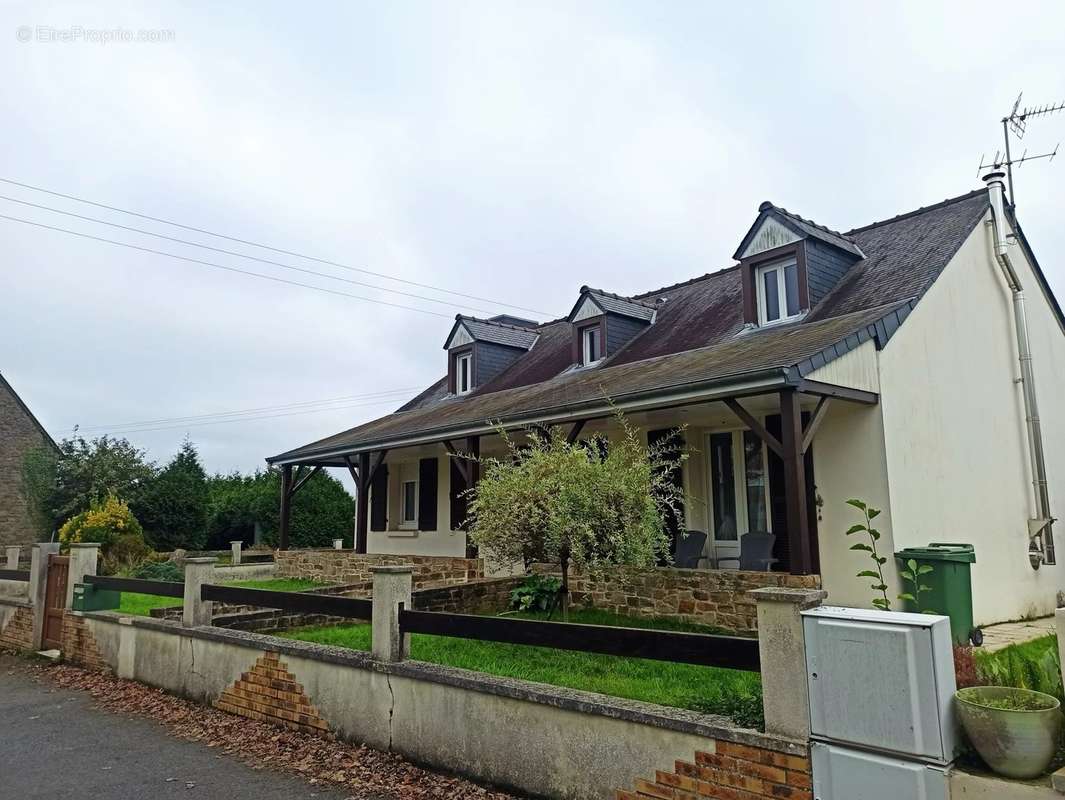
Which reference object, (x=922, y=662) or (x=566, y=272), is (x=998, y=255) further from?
(x=566, y=272)

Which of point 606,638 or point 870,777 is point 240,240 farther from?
point 870,777

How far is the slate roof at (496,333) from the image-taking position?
688 inches

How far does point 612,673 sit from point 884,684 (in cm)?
284

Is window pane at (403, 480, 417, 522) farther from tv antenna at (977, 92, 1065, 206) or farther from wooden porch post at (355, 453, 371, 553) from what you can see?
tv antenna at (977, 92, 1065, 206)

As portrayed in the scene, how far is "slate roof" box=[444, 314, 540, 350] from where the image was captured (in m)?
17.5

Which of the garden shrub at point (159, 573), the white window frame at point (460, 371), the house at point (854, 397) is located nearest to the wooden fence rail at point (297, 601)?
the house at point (854, 397)

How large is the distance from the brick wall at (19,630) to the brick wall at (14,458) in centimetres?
1323

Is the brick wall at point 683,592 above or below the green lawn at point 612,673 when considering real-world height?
above

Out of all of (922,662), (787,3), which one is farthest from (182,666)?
(787,3)

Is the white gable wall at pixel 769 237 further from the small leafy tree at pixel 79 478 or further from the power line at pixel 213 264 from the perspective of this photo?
the small leafy tree at pixel 79 478

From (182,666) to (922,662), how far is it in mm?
6587

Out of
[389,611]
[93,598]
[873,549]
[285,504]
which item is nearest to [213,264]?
[285,504]

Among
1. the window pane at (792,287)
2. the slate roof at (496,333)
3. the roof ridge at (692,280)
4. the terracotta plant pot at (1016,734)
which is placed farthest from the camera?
the slate roof at (496,333)

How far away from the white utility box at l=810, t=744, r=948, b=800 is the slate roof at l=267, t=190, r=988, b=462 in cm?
479
